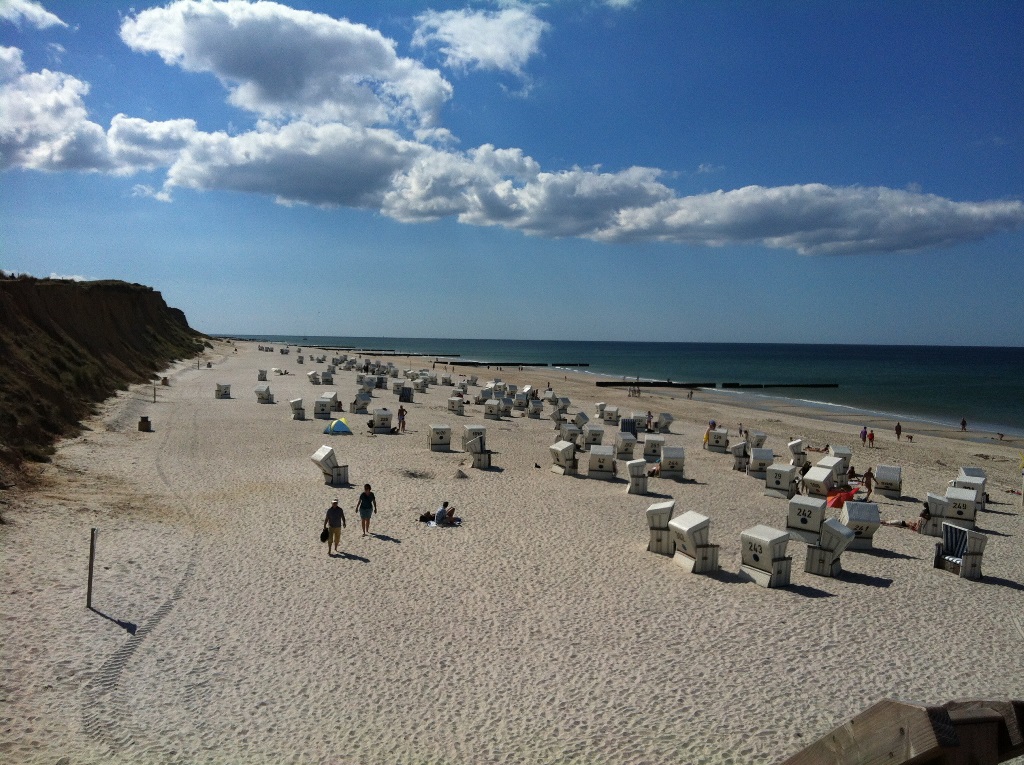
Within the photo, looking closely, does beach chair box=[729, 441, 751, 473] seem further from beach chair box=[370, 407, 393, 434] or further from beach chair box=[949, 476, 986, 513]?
beach chair box=[370, 407, 393, 434]

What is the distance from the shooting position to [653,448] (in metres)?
24.1

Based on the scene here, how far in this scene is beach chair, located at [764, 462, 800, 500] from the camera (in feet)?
66.4

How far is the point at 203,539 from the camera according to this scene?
44.8 ft

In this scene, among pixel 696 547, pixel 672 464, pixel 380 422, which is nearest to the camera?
pixel 696 547

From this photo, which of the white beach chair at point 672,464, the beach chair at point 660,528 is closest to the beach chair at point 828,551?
the beach chair at point 660,528

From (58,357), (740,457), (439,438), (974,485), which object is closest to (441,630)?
(439,438)

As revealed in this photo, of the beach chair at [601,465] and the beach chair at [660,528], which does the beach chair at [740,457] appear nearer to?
the beach chair at [601,465]

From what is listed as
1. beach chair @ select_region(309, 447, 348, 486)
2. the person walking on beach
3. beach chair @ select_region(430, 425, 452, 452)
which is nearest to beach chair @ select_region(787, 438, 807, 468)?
beach chair @ select_region(430, 425, 452, 452)

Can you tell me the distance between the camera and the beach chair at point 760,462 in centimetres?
2283

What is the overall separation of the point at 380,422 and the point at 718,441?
13507mm

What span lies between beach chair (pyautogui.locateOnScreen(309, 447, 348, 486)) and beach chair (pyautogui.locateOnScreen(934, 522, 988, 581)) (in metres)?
14.1

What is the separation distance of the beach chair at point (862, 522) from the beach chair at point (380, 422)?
17929 millimetres

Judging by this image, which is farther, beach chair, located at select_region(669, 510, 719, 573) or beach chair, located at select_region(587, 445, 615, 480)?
beach chair, located at select_region(587, 445, 615, 480)

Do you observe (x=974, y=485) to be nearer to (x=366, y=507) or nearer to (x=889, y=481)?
(x=889, y=481)
